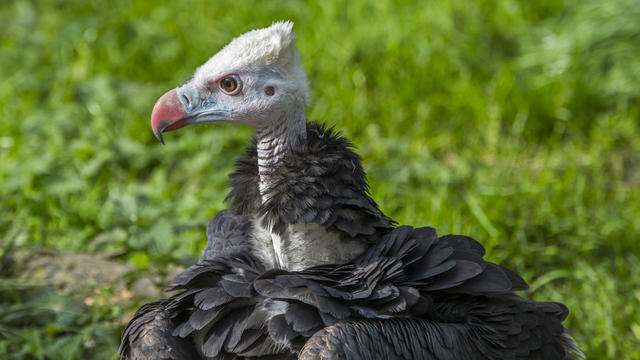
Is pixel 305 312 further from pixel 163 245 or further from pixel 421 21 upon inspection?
pixel 421 21

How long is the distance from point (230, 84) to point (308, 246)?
2.36 ft

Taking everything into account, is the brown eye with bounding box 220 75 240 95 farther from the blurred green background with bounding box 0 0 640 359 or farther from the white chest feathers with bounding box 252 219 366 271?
the blurred green background with bounding box 0 0 640 359

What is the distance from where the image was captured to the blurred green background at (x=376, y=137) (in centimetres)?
452

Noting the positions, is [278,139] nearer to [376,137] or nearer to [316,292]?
[316,292]

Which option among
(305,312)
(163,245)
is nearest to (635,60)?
(163,245)

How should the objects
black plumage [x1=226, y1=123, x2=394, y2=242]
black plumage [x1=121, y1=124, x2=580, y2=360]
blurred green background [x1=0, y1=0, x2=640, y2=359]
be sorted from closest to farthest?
black plumage [x1=121, y1=124, x2=580, y2=360]
black plumage [x1=226, y1=123, x2=394, y2=242]
blurred green background [x1=0, y1=0, x2=640, y2=359]

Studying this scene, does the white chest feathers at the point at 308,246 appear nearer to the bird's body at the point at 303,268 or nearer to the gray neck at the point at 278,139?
the bird's body at the point at 303,268

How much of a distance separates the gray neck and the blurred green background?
1378 mm

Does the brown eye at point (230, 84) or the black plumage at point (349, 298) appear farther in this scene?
the brown eye at point (230, 84)

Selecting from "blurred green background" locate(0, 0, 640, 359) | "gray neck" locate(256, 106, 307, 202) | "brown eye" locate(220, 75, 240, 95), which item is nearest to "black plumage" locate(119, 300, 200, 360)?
"gray neck" locate(256, 106, 307, 202)

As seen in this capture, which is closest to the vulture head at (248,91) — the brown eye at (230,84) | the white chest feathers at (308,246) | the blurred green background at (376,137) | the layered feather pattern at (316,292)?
the brown eye at (230,84)

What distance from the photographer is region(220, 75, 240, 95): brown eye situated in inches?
122

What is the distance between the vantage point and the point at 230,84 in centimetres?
312

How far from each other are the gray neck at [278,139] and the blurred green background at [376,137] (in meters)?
1.38
